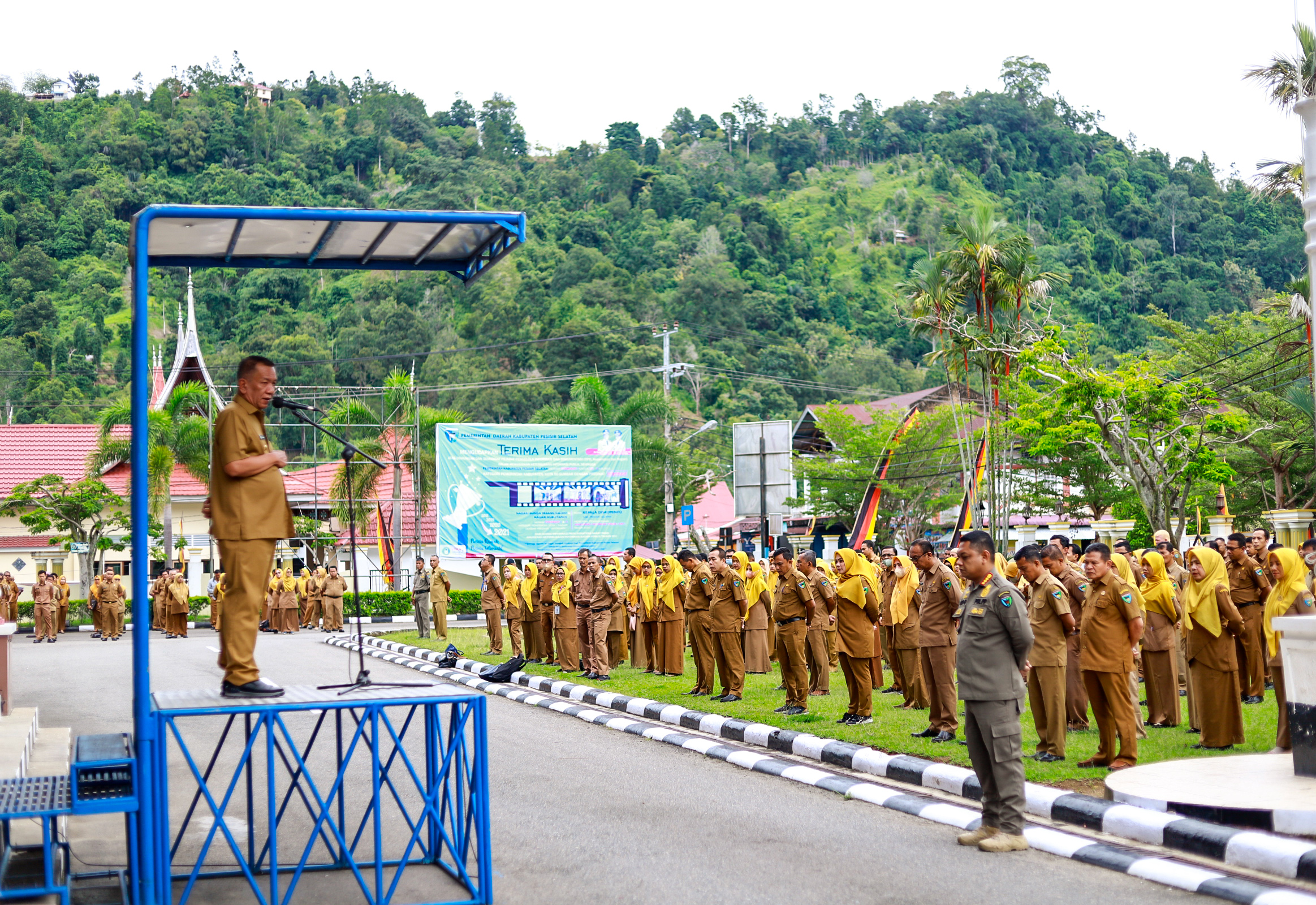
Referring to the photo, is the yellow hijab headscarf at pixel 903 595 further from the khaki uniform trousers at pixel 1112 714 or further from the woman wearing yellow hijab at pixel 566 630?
the woman wearing yellow hijab at pixel 566 630

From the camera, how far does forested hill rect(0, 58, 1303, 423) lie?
199 ft

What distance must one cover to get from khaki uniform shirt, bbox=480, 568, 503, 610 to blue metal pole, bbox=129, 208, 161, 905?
18284 millimetres

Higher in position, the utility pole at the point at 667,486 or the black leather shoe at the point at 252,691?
the utility pole at the point at 667,486

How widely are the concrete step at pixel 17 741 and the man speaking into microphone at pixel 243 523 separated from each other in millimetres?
1172

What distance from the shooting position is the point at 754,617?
58.6 ft

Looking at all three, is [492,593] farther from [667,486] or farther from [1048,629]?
[667,486]

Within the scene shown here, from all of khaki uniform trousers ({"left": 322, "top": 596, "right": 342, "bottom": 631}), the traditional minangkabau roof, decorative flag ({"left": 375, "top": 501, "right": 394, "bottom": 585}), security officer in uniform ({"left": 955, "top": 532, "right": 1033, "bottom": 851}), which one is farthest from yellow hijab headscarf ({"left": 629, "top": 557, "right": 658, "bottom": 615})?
decorative flag ({"left": 375, "top": 501, "right": 394, "bottom": 585})

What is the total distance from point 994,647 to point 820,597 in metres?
7.29

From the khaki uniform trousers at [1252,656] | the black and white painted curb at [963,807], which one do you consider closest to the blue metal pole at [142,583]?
the black and white painted curb at [963,807]

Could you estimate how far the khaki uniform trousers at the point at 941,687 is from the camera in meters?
11.5

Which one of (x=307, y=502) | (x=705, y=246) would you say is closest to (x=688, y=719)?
(x=307, y=502)

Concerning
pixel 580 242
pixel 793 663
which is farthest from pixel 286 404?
pixel 580 242

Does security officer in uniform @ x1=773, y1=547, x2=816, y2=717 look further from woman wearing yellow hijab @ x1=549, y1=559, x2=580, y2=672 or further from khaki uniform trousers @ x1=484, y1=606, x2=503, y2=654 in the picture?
khaki uniform trousers @ x1=484, y1=606, x2=503, y2=654

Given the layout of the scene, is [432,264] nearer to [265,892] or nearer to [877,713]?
[265,892]
